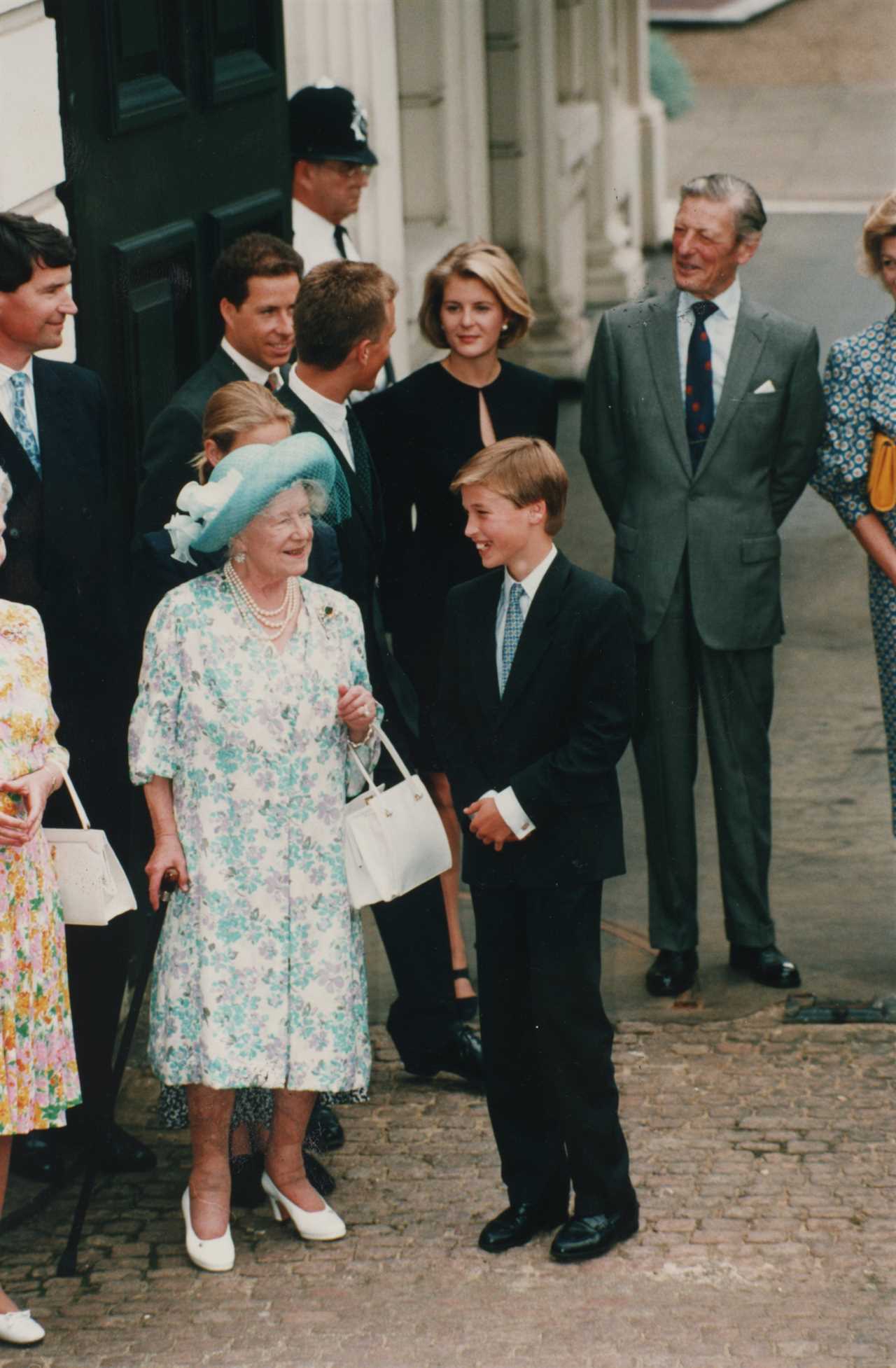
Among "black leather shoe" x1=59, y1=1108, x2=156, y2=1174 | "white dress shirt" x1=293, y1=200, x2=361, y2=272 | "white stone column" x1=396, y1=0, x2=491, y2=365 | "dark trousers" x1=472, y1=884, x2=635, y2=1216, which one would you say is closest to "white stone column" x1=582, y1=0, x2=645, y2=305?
"white stone column" x1=396, y1=0, x2=491, y2=365

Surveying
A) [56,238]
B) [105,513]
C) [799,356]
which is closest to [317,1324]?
[105,513]

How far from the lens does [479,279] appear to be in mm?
5723

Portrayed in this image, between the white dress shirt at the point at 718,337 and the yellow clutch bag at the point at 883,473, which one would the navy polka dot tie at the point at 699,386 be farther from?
the yellow clutch bag at the point at 883,473

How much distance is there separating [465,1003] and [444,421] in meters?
1.56

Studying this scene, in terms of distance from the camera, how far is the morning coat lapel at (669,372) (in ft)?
19.6

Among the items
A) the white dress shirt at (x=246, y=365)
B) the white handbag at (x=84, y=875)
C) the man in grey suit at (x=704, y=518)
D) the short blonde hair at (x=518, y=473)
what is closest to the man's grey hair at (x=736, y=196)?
the man in grey suit at (x=704, y=518)

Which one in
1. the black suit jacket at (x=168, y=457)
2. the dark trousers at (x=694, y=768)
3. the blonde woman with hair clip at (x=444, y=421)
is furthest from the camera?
the dark trousers at (x=694, y=768)

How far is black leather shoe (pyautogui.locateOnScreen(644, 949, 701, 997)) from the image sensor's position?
615cm

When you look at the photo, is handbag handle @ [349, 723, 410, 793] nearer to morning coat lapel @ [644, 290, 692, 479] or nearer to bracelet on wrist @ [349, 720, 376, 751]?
bracelet on wrist @ [349, 720, 376, 751]

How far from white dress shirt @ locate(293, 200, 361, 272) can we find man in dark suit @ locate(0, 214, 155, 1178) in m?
2.14

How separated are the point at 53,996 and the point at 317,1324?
851mm

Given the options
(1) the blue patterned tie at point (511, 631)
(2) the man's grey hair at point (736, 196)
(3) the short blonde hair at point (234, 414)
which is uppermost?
(2) the man's grey hair at point (736, 196)

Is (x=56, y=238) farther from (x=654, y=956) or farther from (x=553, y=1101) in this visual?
(x=654, y=956)

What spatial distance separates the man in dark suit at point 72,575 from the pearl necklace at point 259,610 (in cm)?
54
